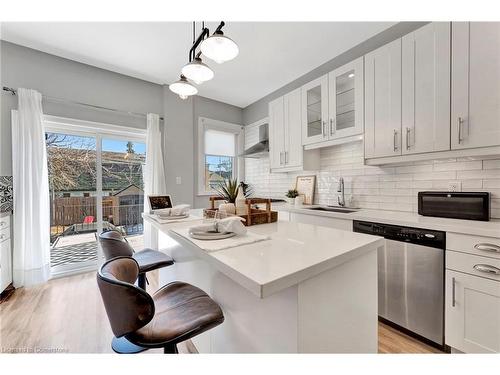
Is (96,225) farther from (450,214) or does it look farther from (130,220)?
(450,214)

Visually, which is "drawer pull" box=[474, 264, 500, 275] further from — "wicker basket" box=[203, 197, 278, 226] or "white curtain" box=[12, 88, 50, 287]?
"white curtain" box=[12, 88, 50, 287]

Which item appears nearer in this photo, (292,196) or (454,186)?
(454,186)

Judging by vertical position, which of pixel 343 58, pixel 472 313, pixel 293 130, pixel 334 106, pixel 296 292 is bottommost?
pixel 472 313

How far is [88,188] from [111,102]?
4.06 ft

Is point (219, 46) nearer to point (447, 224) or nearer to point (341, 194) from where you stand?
point (447, 224)

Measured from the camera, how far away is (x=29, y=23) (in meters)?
2.05

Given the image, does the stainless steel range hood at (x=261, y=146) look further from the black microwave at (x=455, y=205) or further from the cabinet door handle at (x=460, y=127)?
the cabinet door handle at (x=460, y=127)

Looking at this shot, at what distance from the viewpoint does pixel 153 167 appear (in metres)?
3.12

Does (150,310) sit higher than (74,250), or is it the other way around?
(150,310)

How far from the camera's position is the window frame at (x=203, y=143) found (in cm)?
371

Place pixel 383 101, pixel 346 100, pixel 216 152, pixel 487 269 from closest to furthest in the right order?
pixel 487 269, pixel 383 101, pixel 346 100, pixel 216 152

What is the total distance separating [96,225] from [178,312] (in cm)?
274

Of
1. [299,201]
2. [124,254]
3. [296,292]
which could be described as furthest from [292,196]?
[296,292]
